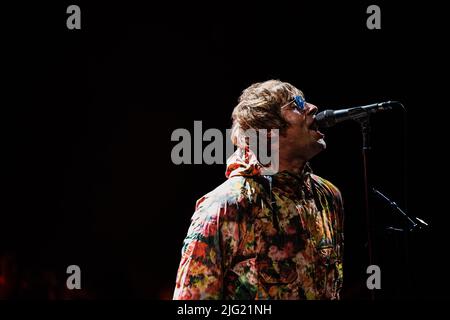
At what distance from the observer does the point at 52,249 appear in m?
4.39

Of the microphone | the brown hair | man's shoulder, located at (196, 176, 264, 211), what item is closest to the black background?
the brown hair

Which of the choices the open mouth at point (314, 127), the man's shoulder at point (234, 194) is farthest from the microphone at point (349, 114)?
the man's shoulder at point (234, 194)

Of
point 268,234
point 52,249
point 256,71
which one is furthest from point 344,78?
point 52,249

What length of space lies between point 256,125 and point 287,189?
A: 1.18ft

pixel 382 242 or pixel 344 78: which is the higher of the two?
pixel 344 78

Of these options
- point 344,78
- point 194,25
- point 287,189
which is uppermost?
point 194,25

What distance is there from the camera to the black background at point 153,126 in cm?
399

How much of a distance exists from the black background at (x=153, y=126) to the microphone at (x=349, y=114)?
185 centimetres

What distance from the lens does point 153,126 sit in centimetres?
449

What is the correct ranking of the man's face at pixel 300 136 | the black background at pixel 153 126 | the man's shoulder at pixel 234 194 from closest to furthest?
1. the man's shoulder at pixel 234 194
2. the man's face at pixel 300 136
3. the black background at pixel 153 126

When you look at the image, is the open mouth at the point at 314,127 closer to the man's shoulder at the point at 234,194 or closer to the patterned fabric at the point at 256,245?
the patterned fabric at the point at 256,245

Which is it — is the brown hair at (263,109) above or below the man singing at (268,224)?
above

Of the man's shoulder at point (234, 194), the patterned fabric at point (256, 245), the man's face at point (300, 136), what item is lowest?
the patterned fabric at point (256, 245)
